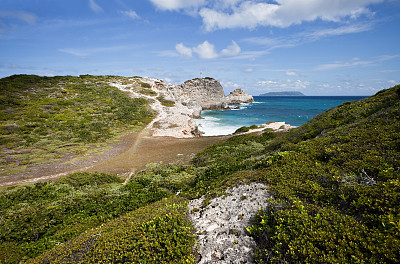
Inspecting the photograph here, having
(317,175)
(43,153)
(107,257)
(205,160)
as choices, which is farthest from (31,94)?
(317,175)

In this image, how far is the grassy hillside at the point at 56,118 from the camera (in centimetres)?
2250

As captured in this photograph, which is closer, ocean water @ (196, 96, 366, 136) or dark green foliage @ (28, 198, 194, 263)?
dark green foliage @ (28, 198, 194, 263)

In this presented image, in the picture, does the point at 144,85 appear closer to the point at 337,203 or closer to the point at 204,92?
the point at 204,92

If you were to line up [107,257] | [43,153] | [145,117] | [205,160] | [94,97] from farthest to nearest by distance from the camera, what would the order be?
[94,97]
[145,117]
[43,153]
[205,160]
[107,257]

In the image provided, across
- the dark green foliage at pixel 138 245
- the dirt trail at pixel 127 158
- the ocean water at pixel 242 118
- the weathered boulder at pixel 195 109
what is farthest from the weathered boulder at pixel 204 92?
the dark green foliage at pixel 138 245

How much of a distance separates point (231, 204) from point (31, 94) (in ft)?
189

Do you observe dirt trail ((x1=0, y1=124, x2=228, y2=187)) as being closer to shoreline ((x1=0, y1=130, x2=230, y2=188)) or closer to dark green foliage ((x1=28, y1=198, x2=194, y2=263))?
shoreline ((x1=0, y1=130, x2=230, y2=188))

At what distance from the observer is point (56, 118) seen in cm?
3409

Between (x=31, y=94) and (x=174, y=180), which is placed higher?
(x=31, y=94)

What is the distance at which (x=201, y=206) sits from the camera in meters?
6.61

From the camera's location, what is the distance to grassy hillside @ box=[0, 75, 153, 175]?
2250 centimetres

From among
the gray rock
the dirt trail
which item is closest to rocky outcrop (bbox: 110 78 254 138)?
the dirt trail

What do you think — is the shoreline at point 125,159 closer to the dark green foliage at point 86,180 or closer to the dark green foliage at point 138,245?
the dark green foliage at point 86,180

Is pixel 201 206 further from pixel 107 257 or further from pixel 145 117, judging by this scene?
pixel 145 117
